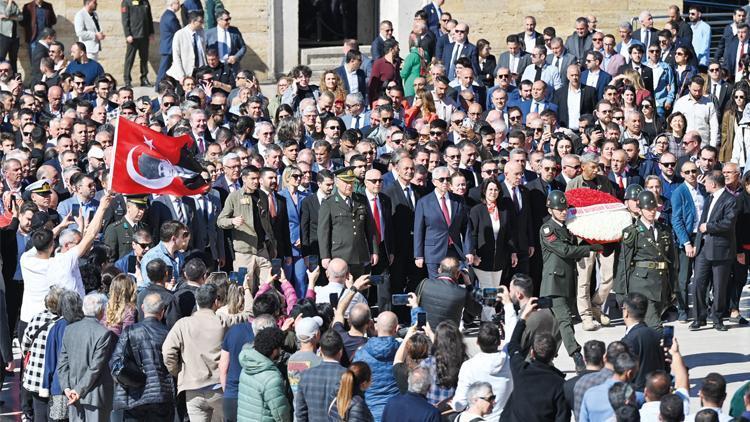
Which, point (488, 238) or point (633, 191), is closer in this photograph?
point (633, 191)

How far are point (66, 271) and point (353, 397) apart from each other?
364 cm

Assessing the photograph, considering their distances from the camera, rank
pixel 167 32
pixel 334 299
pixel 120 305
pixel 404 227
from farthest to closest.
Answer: pixel 167 32 → pixel 404 227 → pixel 334 299 → pixel 120 305

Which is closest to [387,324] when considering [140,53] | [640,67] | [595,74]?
[595,74]

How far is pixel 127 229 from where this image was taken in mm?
15148

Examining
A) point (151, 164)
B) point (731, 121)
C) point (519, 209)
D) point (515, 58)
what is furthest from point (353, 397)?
point (515, 58)

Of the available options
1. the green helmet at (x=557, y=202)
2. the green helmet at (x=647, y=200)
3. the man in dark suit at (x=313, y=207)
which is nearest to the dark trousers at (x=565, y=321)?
the green helmet at (x=557, y=202)

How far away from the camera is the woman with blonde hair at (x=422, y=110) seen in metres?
19.7

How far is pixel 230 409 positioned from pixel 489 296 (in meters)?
2.40

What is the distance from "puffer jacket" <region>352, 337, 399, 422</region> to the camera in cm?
1118

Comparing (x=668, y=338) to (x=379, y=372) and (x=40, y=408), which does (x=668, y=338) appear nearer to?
(x=379, y=372)

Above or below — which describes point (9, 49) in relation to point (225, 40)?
below

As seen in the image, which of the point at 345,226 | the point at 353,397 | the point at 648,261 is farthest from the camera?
the point at 345,226

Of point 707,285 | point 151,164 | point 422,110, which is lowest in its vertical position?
point 707,285

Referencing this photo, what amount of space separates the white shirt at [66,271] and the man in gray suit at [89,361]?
997mm
